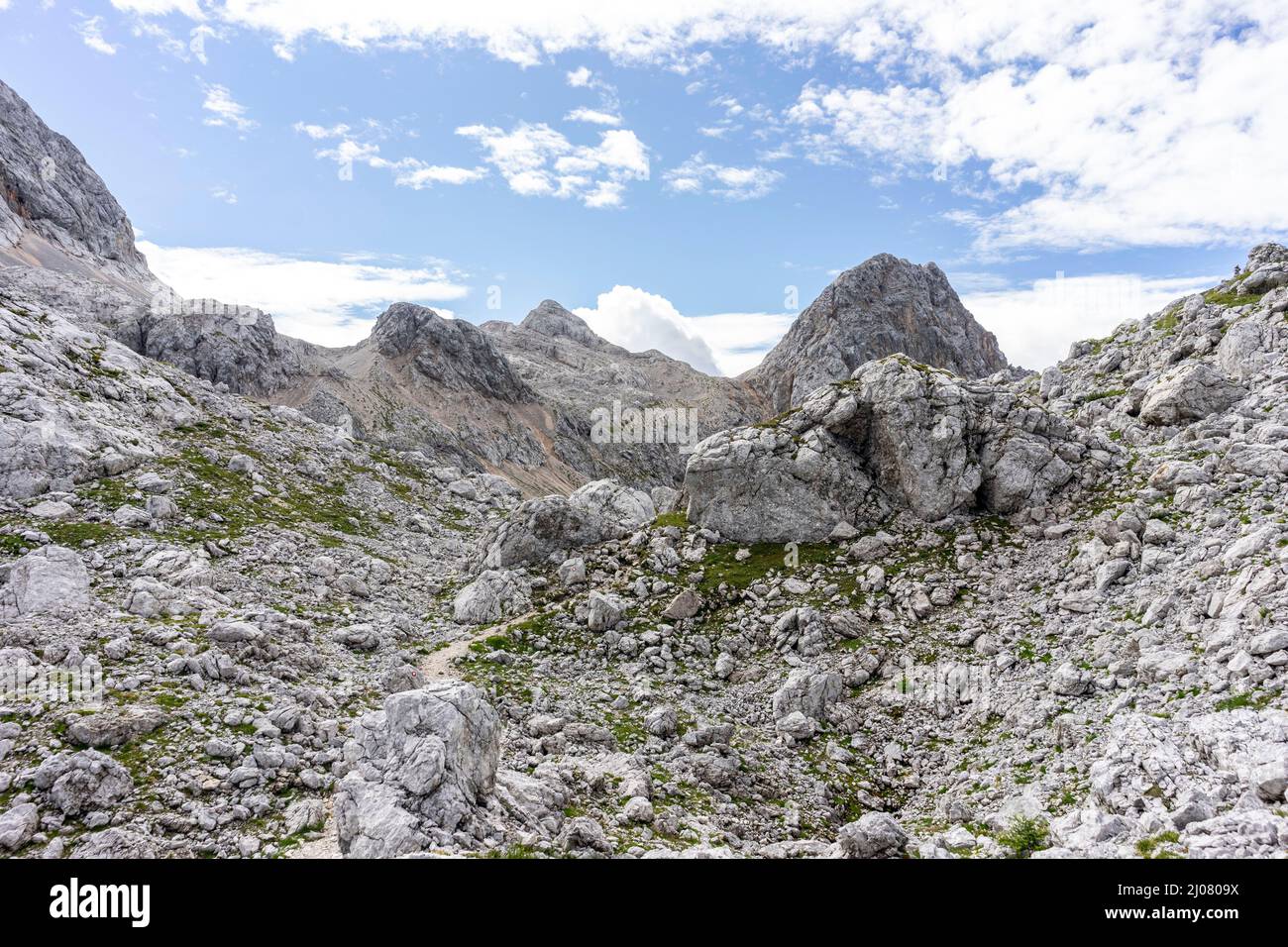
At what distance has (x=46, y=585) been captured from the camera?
23656mm

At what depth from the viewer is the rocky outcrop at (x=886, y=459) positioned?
116 feet

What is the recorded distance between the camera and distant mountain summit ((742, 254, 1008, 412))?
528 feet

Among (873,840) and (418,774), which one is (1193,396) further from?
(418,774)

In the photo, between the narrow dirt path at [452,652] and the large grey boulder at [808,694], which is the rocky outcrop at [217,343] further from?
the large grey boulder at [808,694]

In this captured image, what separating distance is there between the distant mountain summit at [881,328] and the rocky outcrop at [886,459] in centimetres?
12245

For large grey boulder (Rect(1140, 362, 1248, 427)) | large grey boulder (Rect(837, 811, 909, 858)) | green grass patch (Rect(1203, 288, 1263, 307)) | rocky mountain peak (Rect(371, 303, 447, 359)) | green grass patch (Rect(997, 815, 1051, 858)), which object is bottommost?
large grey boulder (Rect(837, 811, 909, 858))

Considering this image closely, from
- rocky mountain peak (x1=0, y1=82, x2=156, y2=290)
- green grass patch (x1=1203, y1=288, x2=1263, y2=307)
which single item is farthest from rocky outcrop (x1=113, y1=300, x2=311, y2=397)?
green grass patch (x1=1203, y1=288, x2=1263, y2=307)

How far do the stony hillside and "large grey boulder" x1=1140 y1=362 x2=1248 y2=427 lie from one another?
0.62 ft

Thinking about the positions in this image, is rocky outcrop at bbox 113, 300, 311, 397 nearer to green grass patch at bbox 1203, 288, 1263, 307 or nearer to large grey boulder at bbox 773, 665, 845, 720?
large grey boulder at bbox 773, 665, 845, 720

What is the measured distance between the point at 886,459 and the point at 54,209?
183m

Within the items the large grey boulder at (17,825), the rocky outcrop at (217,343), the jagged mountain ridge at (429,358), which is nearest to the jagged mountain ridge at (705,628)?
the large grey boulder at (17,825)

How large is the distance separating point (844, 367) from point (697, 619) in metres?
139

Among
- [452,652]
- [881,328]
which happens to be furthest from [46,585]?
[881,328]
